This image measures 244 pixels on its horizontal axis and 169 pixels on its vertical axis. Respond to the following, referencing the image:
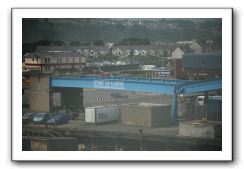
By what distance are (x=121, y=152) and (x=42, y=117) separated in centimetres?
83

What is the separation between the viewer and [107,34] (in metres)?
7.82

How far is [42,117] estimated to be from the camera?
7.89 meters

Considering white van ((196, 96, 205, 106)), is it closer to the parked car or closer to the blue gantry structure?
the blue gantry structure

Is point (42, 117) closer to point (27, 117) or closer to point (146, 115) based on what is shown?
point (27, 117)

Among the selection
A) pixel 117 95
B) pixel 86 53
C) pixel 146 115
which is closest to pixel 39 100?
pixel 86 53

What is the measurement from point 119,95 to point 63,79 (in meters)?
0.55

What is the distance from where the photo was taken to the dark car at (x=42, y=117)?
784cm

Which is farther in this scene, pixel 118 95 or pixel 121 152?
pixel 118 95

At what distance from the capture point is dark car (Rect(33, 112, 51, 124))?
784cm

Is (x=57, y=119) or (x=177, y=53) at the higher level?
(x=177, y=53)

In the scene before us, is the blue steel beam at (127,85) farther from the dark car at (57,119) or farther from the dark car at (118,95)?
the dark car at (57,119)

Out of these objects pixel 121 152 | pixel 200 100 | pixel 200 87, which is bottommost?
pixel 121 152

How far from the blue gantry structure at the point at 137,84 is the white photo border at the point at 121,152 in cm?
34

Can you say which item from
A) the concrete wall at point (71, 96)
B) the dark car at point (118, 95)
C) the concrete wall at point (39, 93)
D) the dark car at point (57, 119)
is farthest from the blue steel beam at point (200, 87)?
the concrete wall at point (39, 93)
